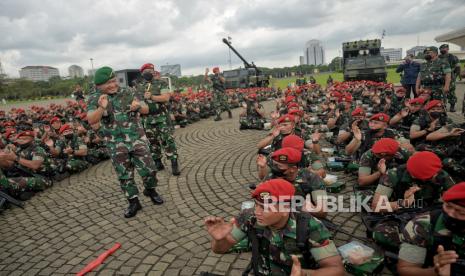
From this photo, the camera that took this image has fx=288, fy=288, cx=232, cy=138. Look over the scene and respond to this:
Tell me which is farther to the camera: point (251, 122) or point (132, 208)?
point (251, 122)

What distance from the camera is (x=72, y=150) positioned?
25.0ft

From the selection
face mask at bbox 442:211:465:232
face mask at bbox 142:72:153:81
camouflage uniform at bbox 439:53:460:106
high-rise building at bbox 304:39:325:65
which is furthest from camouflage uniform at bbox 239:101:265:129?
high-rise building at bbox 304:39:325:65

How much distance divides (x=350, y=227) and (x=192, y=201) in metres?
2.66

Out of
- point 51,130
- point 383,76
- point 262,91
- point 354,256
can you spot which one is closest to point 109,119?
point 354,256

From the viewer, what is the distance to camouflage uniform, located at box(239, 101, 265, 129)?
11.2m

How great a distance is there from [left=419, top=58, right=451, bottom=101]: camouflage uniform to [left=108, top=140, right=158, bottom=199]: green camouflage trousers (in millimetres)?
8266

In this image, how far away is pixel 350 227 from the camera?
4000 mm

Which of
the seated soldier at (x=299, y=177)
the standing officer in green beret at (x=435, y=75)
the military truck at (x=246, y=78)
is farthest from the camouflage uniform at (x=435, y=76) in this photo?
the military truck at (x=246, y=78)

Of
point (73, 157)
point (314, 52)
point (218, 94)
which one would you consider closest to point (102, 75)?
point (73, 157)

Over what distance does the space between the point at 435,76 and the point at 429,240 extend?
7.92 m

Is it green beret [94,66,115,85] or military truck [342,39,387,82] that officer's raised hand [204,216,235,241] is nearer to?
green beret [94,66,115,85]

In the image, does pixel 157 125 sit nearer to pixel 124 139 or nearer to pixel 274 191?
pixel 124 139

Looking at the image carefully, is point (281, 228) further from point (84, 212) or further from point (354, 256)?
point (84, 212)

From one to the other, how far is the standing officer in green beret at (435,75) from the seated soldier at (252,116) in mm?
5351
